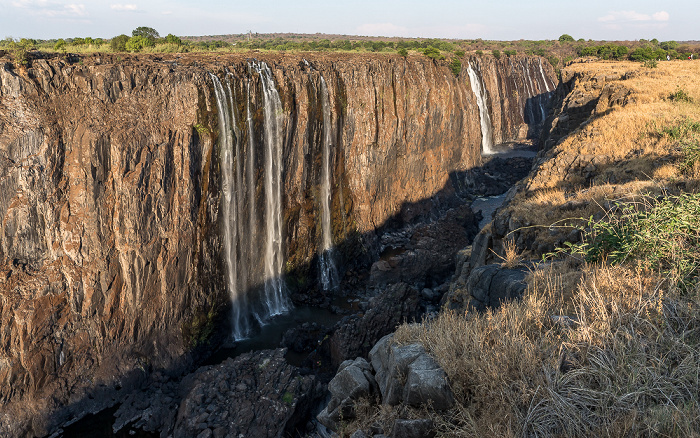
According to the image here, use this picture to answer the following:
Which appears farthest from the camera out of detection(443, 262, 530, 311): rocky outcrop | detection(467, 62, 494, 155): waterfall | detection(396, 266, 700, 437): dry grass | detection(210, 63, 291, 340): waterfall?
detection(467, 62, 494, 155): waterfall

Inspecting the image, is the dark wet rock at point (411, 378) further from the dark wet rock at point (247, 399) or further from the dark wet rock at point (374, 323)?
the dark wet rock at point (374, 323)

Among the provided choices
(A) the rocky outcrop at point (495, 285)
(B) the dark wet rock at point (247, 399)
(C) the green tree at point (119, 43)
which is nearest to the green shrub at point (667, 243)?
(A) the rocky outcrop at point (495, 285)

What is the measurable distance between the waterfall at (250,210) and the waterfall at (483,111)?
32.1 metres

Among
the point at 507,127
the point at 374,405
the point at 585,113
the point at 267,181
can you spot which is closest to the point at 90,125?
the point at 267,181

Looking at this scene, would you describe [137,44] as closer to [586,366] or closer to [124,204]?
[124,204]

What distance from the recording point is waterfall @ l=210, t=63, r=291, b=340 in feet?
75.0

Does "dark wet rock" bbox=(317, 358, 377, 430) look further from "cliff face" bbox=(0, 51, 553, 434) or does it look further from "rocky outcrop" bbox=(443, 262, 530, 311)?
"cliff face" bbox=(0, 51, 553, 434)

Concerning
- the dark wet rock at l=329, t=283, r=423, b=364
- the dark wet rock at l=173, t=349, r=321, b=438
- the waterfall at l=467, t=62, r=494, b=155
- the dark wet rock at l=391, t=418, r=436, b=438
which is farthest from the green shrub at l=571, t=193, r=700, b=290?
the waterfall at l=467, t=62, r=494, b=155

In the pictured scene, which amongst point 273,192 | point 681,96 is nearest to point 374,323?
point 273,192

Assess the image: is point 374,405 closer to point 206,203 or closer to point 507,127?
point 206,203

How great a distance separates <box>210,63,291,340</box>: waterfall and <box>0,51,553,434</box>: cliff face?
6.0 inches

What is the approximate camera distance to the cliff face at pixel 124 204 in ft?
54.4

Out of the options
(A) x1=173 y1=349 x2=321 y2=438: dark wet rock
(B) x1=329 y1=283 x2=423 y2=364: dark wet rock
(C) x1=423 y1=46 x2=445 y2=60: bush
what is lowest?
(A) x1=173 y1=349 x2=321 y2=438: dark wet rock

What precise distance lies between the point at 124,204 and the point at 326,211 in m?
13.3
